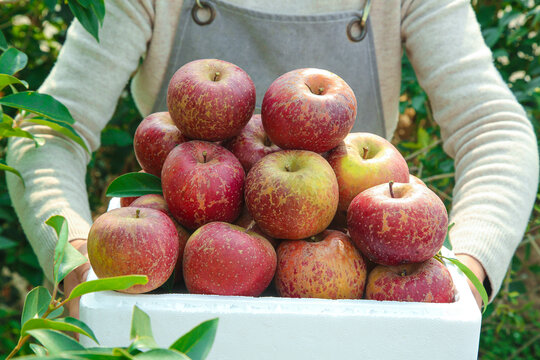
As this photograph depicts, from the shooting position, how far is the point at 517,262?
176 centimetres

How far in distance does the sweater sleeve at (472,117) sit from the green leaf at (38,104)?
721 mm

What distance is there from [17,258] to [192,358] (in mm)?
1445

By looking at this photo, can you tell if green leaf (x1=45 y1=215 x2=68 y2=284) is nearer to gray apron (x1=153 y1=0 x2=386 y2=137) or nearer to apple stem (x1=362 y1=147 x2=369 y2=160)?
apple stem (x1=362 y1=147 x2=369 y2=160)

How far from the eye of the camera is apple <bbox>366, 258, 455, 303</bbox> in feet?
1.98

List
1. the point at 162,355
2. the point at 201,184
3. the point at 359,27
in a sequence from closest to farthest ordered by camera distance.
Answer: the point at 162,355
the point at 201,184
the point at 359,27

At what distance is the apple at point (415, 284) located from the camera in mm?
602

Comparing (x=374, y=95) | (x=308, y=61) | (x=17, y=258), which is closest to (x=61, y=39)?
(x=17, y=258)

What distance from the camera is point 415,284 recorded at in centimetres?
61

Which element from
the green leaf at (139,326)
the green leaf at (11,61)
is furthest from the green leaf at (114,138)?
the green leaf at (139,326)

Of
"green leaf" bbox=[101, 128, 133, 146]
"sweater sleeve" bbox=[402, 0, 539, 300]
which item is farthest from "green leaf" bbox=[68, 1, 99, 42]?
"green leaf" bbox=[101, 128, 133, 146]

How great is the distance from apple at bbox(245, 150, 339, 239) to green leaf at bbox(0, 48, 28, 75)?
1.28 ft

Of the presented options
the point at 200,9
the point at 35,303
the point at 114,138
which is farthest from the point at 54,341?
the point at 114,138

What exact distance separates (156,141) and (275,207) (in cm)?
21

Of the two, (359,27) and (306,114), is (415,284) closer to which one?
(306,114)
